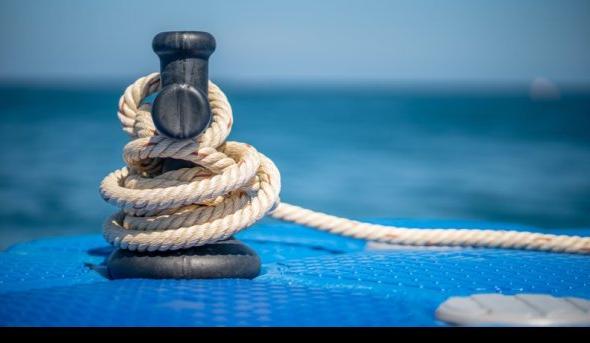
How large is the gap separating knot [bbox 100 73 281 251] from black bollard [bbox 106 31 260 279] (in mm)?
30

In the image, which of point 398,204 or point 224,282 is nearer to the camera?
point 224,282

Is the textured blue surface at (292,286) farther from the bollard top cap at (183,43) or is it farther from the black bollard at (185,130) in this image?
the bollard top cap at (183,43)

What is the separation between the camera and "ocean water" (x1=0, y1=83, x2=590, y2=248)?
8.16 metres

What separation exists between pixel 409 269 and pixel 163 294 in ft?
1.78

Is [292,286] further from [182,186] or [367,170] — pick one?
[367,170]

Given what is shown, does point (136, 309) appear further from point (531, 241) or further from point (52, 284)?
point (531, 241)

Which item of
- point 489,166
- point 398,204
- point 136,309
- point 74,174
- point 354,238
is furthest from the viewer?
point 489,166

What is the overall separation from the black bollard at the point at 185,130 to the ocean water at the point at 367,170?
4.76 meters

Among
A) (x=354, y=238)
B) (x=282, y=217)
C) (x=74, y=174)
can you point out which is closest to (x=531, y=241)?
(x=354, y=238)

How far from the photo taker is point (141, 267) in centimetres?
174

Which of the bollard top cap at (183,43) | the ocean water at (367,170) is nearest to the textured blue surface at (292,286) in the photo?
the bollard top cap at (183,43)

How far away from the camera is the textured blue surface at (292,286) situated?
147 cm

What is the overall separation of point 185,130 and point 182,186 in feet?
0.34

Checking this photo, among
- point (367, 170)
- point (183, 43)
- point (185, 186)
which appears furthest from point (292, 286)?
point (367, 170)
